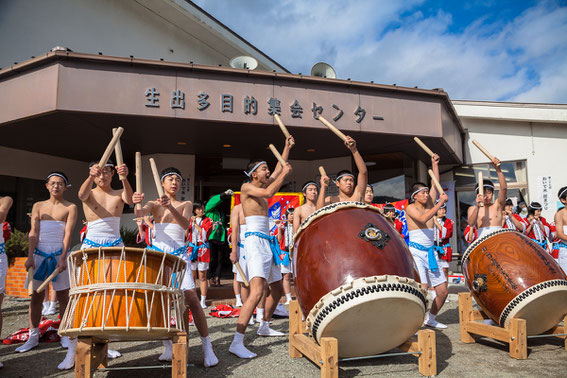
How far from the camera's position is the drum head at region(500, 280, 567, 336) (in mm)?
3566

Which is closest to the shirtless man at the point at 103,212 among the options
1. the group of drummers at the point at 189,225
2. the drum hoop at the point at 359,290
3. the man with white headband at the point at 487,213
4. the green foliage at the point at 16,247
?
the group of drummers at the point at 189,225

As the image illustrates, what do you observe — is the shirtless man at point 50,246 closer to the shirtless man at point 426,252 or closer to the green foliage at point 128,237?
the shirtless man at point 426,252

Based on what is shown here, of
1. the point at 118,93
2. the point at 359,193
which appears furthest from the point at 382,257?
the point at 118,93

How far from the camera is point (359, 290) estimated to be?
2785mm

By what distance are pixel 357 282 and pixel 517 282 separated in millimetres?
1797

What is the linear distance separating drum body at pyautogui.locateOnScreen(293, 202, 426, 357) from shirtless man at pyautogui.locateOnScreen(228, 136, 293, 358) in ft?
2.30

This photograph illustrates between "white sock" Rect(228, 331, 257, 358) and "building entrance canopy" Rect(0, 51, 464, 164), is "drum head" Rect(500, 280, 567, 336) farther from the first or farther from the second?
"building entrance canopy" Rect(0, 51, 464, 164)

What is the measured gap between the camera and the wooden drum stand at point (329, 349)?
2807 millimetres

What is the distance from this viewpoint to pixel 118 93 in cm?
714

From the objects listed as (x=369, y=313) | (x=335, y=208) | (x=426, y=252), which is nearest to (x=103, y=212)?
(x=335, y=208)

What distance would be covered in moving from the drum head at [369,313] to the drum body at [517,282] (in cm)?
119

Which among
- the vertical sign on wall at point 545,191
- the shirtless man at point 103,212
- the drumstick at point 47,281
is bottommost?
the drumstick at point 47,281

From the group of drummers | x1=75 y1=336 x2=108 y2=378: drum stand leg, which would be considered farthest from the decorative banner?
x1=75 y1=336 x2=108 y2=378: drum stand leg

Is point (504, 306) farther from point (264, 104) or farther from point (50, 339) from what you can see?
point (264, 104)
